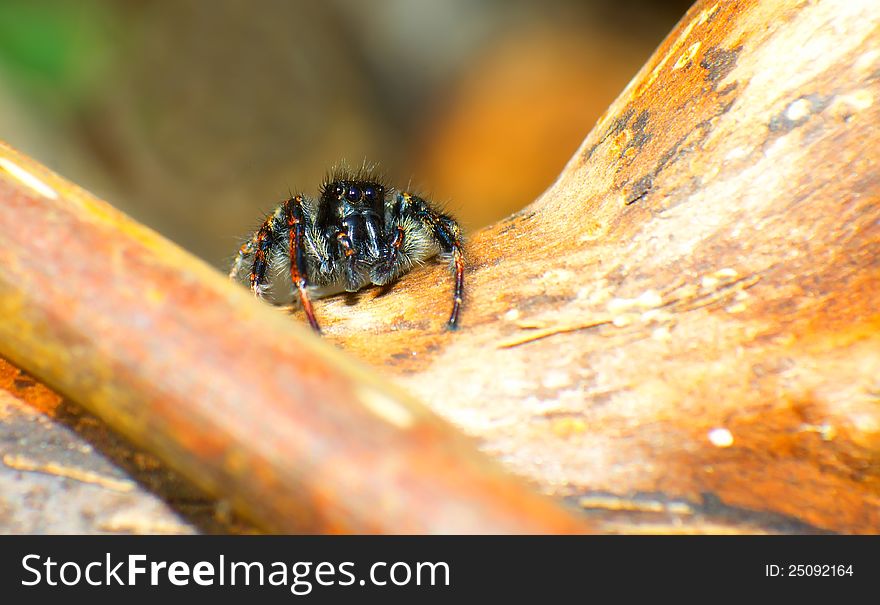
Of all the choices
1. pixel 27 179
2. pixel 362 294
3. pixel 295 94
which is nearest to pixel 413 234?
pixel 362 294

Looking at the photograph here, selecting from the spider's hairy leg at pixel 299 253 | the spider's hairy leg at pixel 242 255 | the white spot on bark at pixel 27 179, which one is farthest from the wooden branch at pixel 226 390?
the spider's hairy leg at pixel 242 255

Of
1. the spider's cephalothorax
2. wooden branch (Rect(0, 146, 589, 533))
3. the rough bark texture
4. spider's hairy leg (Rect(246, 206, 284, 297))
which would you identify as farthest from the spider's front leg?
wooden branch (Rect(0, 146, 589, 533))

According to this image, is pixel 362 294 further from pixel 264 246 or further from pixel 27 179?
pixel 27 179

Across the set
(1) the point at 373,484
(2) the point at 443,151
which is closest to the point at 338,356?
(1) the point at 373,484

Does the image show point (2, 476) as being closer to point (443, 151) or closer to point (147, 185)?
point (147, 185)

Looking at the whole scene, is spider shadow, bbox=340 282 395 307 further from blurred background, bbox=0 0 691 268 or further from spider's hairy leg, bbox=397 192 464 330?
blurred background, bbox=0 0 691 268

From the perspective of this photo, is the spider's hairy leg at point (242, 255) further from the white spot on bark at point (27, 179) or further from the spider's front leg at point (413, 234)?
the white spot on bark at point (27, 179)

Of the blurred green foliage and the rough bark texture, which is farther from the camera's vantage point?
the blurred green foliage
